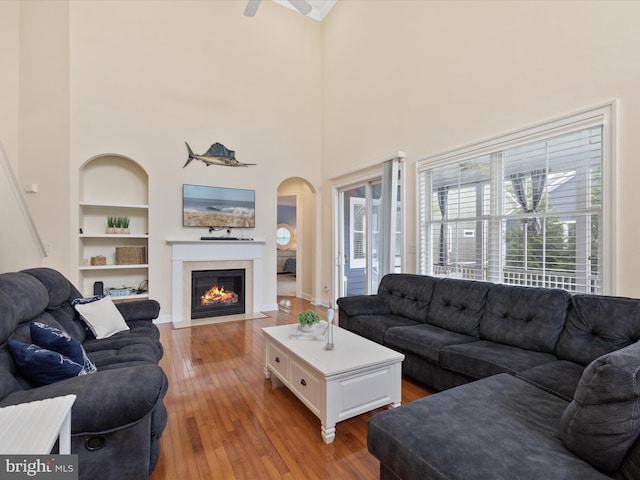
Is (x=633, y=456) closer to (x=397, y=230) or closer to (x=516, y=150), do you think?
Result: (x=516, y=150)

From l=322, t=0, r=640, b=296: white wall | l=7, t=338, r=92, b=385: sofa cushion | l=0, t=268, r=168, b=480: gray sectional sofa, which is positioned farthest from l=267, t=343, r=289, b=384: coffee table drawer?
l=322, t=0, r=640, b=296: white wall

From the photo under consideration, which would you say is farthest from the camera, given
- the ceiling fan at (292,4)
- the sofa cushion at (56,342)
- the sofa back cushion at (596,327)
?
the ceiling fan at (292,4)

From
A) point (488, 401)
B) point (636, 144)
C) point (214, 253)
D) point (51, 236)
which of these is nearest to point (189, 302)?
point (214, 253)

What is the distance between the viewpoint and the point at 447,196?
3.89 metres

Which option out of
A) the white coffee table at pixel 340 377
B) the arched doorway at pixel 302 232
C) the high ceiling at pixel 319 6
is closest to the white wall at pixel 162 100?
the high ceiling at pixel 319 6

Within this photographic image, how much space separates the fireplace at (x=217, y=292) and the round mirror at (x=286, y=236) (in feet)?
21.9

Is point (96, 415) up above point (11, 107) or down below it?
below

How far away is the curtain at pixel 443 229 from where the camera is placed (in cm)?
392

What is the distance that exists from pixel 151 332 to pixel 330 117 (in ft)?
16.3

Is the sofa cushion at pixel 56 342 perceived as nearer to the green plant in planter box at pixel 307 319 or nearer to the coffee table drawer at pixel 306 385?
the coffee table drawer at pixel 306 385

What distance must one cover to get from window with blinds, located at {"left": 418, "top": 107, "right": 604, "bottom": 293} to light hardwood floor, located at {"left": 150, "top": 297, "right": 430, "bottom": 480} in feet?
5.22

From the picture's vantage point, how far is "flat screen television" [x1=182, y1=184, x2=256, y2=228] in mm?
5172

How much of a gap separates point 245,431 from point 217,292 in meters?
3.64

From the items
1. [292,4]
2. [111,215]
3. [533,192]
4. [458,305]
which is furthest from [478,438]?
[111,215]
